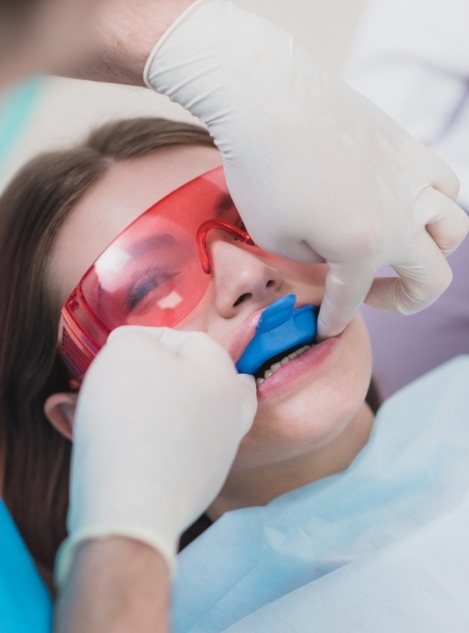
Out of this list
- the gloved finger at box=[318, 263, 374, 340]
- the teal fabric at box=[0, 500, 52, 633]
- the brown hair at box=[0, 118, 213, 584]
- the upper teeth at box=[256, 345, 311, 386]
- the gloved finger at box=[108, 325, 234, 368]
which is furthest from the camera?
the brown hair at box=[0, 118, 213, 584]

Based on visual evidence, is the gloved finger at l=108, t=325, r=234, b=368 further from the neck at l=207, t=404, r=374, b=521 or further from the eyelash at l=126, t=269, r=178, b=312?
the neck at l=207, t=404, r=374, b=521

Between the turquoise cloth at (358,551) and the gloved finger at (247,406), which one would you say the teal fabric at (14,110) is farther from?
the turquoise cloth at (358,551)

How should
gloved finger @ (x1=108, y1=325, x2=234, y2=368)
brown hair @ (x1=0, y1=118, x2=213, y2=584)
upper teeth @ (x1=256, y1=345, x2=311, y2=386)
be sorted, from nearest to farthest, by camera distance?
gloved finger @ (x1=108, y1=325, x2=234, y2=368), upper teeth @ (x1=256, y1=345, x2=311, y2=386), brown hair @ (x1=0, y1=118, x2=213, y2=584)

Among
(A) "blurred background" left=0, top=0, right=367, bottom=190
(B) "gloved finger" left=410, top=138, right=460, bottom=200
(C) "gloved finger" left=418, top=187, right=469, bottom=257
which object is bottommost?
(A) "blurred background" left=0, top=0, right=367, bottom=190

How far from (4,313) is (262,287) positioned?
1.60ft

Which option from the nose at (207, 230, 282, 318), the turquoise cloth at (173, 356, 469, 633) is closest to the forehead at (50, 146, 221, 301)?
the nose at (207, 230, 282, 318)

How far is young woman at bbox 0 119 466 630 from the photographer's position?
1.07 metres

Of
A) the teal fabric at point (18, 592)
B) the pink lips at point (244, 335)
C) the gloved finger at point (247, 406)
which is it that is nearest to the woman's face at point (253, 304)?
the pink lips at point (244, 335)

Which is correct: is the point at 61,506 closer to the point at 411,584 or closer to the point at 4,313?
the point at 4,313

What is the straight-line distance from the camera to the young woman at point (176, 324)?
1.07 meters

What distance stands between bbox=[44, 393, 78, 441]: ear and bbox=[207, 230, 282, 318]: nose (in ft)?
Answer: 1.12

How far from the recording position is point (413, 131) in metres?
1.78

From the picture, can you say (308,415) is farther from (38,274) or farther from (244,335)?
(38,274)

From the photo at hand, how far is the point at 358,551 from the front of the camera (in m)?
1.14
